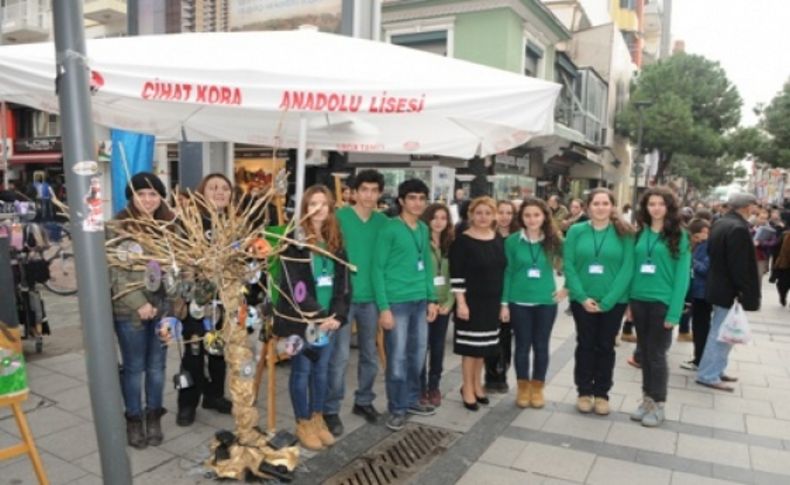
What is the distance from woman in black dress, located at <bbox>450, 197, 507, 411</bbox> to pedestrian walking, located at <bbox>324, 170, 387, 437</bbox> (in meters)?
0.72

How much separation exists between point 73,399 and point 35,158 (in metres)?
21.9

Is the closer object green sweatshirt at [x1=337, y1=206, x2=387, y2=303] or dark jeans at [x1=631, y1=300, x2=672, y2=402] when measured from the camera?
green sweatshirt at [x1=337, y1=206, x2=387, y2=303]

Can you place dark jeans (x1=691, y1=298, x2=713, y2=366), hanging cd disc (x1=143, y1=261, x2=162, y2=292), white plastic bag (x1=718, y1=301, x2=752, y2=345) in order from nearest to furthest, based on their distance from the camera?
hanging cd disc (x1=143, y1=261, x2=162, y2=292) < white plastic bag (x1=718, y1=301, x2=752, y2=345) < dark jeans (x1=691, y1=298, x2=713, y2=366)

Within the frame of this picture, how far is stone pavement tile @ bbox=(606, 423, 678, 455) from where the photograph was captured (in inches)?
161

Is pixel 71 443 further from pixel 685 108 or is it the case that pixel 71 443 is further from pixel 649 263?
pixel 685 108

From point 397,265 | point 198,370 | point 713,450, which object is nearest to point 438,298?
point 397,265

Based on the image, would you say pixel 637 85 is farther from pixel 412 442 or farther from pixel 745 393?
pixel 412 442

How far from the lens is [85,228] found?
225 centimetres

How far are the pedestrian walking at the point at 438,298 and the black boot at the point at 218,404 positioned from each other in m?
1.54

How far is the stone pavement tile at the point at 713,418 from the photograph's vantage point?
457cm

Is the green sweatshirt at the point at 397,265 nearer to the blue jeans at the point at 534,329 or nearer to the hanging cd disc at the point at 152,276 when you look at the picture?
the blue jeans at the point at 534,329

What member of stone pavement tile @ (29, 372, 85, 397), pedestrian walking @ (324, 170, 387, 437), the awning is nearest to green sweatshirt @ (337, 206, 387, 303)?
pedestrian walking @ (324, 170, 387, 437)

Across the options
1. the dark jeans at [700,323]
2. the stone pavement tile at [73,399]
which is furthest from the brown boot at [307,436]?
the dark jeans at [700,323]

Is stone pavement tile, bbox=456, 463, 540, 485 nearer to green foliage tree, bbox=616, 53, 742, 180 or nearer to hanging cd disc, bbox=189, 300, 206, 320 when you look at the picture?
hanging cd disc, bbox=189, 300, 206, 320
